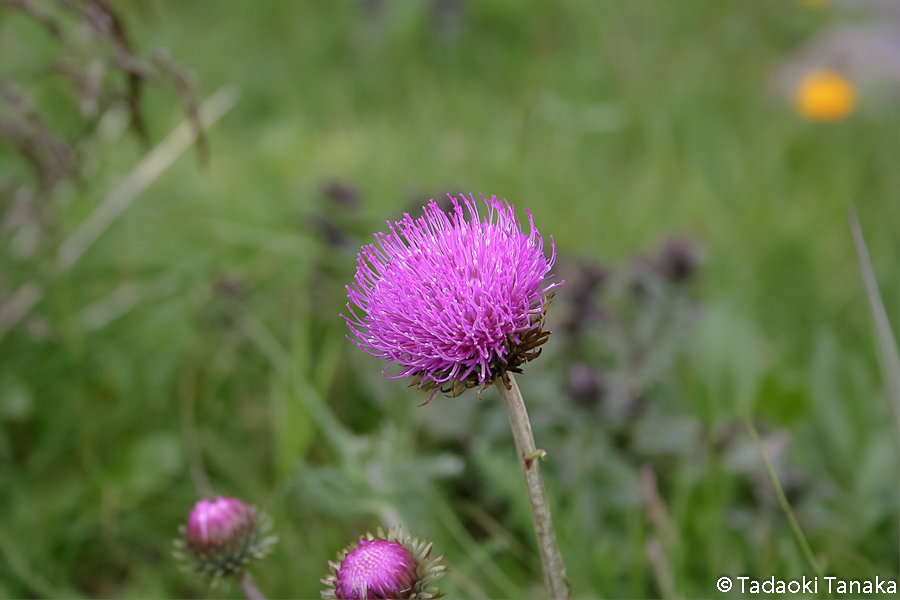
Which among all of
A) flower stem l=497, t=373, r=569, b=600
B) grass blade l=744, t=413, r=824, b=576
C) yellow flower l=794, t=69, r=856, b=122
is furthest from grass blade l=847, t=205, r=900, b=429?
yellow flower l=794, t=69, r=856, b=122

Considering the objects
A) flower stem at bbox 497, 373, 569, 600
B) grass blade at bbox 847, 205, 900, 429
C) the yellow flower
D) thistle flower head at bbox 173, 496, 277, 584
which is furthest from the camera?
the yellow flower

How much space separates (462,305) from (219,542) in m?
0.74

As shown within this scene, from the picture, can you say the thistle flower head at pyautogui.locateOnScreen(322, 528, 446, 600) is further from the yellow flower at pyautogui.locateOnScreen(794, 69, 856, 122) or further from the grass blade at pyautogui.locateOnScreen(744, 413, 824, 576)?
the yellow flower at pyautogui.locateOnScreen(794, 69, 856, 122)

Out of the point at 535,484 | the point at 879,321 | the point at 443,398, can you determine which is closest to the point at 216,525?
the point at 535,484

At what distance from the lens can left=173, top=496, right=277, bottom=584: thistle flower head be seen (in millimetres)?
1498

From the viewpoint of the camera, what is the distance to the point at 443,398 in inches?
99.0

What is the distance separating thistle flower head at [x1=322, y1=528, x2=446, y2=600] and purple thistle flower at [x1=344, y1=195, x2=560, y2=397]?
0.95 feet

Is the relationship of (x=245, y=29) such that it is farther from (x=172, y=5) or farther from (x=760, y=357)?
(x=760, y=357)

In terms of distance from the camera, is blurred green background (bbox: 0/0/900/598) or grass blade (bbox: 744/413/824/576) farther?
blurred green background (bbox: 0/0/900/598)

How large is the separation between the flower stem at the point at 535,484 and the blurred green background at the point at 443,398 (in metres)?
0.47

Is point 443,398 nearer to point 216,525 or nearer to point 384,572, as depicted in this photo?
point 216,525

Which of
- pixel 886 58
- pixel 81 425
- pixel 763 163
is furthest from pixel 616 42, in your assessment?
pixel 81 425

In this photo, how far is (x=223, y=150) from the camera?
4.20 m

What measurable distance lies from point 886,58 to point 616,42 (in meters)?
2.36
